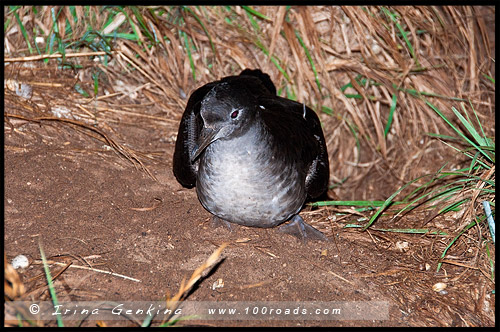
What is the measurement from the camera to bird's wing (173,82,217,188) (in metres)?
4.45

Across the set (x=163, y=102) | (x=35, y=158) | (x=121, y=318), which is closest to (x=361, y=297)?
(x=121, y=318)

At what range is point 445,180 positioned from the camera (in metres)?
5.75

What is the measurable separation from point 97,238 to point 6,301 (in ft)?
3.02

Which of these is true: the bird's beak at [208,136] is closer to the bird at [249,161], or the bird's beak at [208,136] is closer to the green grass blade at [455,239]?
the bird at [249,161]

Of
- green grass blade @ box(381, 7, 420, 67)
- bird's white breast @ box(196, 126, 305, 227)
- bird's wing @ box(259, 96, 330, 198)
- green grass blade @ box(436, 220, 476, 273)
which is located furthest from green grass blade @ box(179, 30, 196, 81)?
green grass blade @ box(436, 220, 476, 273)

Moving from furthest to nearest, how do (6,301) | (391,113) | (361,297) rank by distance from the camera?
1. (391,113)
2. (361,297)
3. (6,301)

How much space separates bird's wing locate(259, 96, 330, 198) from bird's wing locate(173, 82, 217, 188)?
593mm

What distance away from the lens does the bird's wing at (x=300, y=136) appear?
13.8ft

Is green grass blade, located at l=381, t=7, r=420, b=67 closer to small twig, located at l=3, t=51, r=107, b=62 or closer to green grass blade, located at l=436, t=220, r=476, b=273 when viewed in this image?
green grass blade, located at l=436, t=220, r=476, b=273

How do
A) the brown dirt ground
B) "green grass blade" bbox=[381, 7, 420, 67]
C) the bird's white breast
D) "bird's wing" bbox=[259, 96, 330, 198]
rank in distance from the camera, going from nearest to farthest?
the brown dirt ground < the bird's white breast < "bird's wing" bbox=[259, 96, 330, 198] < "green grass blade" bbox=[381, 7, 420, 67]

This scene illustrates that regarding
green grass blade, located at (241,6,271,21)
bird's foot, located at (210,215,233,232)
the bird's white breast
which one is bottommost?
bird's foot, located at (210,215,233,232)

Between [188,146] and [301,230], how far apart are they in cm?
118

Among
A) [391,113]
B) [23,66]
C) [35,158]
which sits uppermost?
[23,66]

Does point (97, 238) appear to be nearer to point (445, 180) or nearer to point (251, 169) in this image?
point (251, 169)
